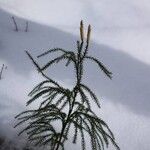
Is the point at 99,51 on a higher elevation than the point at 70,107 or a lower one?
higher

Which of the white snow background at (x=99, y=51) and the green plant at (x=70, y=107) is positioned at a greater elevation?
the white snow background at (x=99, y=51)

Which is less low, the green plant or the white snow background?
the white snow background

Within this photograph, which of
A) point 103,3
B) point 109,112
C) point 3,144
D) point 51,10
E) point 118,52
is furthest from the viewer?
point 103,3

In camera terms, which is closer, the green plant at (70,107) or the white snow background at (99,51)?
the green plant at (70,107)

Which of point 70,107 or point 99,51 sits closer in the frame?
point 70,107

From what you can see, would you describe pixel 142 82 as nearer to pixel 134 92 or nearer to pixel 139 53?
pixel 134 92

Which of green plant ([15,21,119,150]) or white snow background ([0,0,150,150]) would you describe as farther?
white snow background ([0,0,150,150])

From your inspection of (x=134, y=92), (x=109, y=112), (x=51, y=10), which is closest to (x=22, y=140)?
(x=109, y=112)

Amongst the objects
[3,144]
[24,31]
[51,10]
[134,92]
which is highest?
[51,10]
